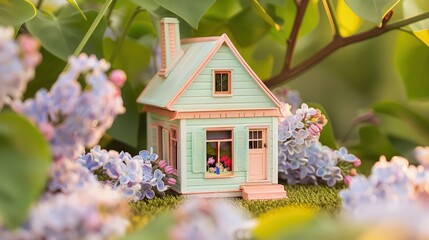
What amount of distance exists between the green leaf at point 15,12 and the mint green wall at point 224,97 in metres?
0.21

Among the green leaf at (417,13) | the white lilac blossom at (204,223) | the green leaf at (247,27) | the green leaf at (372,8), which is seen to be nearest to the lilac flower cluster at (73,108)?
the white lilac blossom at (204,223)

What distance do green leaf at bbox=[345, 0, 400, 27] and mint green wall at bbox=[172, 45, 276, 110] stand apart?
159 millimetres

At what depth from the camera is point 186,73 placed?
35.9 inches

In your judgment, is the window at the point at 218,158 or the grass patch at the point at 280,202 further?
the window at the point at 218,158

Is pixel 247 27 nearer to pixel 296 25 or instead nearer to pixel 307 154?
pixel 296 25

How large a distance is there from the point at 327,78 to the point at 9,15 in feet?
4.51

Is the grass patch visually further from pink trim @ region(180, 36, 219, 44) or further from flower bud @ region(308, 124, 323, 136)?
pink trim @ region(180, 36, 219, 44)

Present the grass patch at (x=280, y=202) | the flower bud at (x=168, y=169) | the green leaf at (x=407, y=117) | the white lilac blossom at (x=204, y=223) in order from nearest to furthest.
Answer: the white lilac blossom at (x=204, y=223)
the grass patch at (x=280, y=202)
the flower bud at (x=168, y=169)
the green leaf at (x=407, y=117)

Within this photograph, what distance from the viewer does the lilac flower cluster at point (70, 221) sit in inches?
18.9

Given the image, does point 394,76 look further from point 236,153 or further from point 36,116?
point 36,116

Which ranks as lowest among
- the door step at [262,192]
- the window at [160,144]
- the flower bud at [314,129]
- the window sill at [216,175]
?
the door step at [262,192]

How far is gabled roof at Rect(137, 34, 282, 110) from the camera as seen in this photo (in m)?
0.89

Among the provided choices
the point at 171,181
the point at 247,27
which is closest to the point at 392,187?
the point at 171,181

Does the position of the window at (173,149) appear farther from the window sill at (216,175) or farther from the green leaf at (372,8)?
the green leaf at (372,8)
